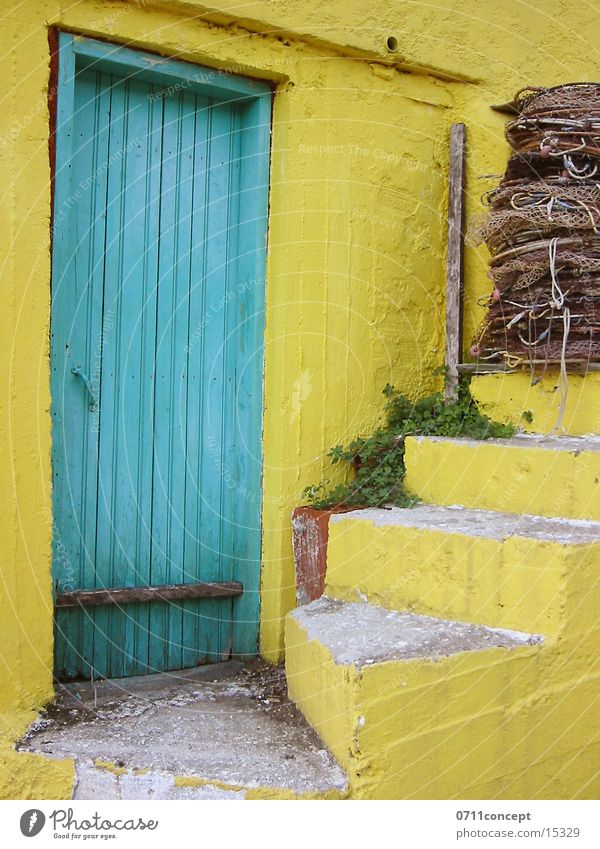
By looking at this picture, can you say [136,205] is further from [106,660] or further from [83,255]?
[106,660]

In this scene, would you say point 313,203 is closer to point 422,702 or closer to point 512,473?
point 512,473

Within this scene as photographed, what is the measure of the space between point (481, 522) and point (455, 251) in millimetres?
1706

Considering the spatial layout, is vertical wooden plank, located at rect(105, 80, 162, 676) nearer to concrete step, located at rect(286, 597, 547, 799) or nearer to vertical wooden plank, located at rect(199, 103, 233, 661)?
vertical wooden plank, located at rect(199, 103, 233, 661)

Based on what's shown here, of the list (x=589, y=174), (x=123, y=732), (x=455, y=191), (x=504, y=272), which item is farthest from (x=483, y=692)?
(x=455, y=191)

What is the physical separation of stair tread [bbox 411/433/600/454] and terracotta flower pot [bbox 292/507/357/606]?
55 cm

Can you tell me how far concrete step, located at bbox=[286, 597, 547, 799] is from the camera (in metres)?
2.89

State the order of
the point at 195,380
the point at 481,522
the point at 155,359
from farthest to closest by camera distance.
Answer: the point at 195,380 < the point at 155,359 < the point at 481,522

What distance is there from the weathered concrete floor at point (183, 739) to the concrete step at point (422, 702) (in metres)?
0.16

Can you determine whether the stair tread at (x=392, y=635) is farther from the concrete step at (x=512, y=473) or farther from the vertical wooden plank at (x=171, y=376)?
the vertical wooden plank at (x=171, y=376)

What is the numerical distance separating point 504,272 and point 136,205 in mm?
1703

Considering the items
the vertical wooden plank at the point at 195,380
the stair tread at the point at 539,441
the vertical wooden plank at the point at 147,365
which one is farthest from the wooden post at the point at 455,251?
the vertical wooden plank at the point at 147,365

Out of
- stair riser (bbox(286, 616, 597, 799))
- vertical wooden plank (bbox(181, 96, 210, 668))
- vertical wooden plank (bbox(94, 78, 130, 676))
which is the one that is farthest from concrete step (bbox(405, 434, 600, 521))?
vertical wooden plank (bbox(94, 78, 130, 676))

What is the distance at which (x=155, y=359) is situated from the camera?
4004 mm

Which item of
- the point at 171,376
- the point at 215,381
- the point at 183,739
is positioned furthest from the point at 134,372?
the point at 183,739
